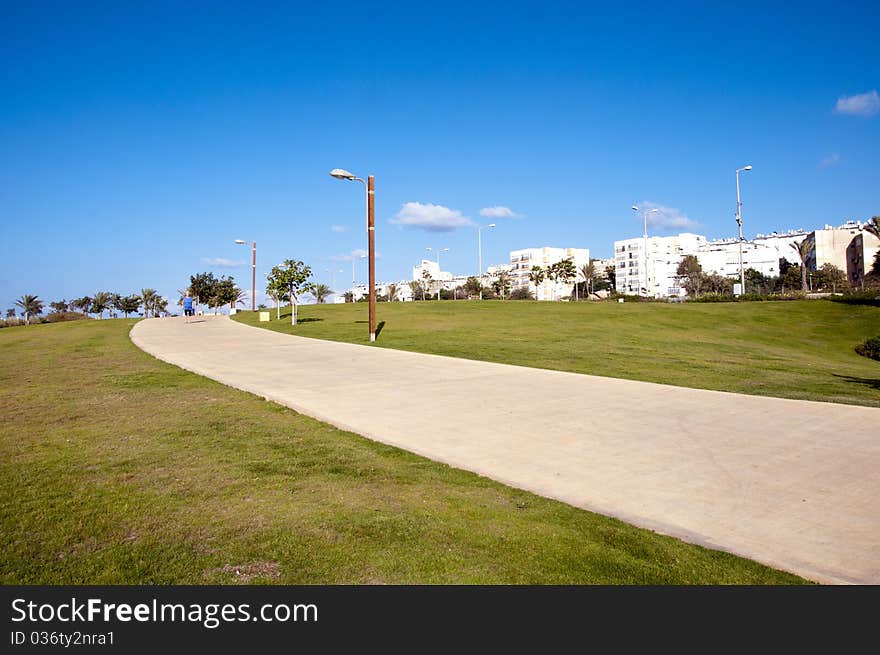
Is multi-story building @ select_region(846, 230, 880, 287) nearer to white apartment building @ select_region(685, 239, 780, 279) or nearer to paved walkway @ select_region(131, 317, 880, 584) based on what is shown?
white apartment building @ select_region(685, 239, 780, 279)

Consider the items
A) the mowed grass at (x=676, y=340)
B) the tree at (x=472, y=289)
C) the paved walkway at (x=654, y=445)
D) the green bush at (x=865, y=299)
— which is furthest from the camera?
the tree at (x=472, y=289)

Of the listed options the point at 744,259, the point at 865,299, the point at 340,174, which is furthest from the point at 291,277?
the point at 744,259

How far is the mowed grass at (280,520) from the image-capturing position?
3.65 metres

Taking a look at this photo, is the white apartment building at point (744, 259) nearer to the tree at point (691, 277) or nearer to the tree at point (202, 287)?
the tree at point (691, 277)

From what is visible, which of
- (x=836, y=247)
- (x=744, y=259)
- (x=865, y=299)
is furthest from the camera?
(x=744, y=259)

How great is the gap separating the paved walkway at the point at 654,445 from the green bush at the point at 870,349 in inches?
713

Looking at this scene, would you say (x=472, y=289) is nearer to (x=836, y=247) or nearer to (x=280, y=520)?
(x=836, y=247)

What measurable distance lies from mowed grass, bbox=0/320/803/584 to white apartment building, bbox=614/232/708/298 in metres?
164

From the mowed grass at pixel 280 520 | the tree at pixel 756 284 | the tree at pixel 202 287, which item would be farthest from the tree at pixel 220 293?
the tree at pixel 756 284

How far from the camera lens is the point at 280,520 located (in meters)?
4.42

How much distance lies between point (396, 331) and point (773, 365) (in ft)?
49.5

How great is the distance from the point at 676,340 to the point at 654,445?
18639 millimetres

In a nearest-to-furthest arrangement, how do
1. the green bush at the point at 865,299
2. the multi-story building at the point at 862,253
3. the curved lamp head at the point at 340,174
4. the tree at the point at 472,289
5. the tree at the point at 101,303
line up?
the curved lamp head at the point at 340,174, the green bush at the point at 865,299, the tree at the point at 101,303, the tree at the point at 472,289, the multi-story building at the point at 862,253
